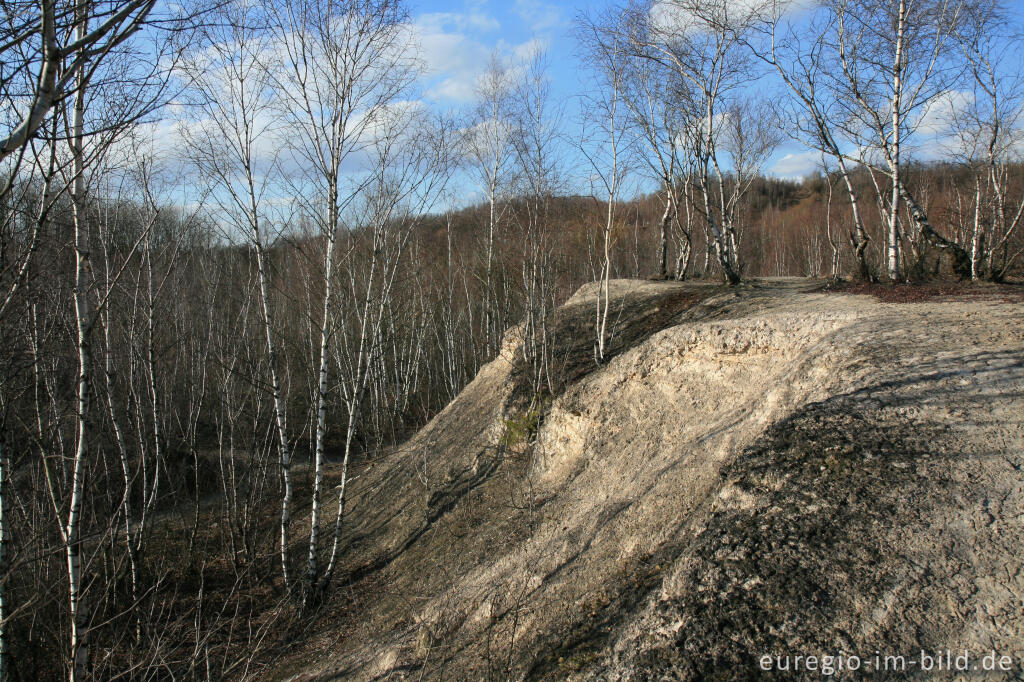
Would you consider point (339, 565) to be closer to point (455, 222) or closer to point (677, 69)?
point (677, 69)

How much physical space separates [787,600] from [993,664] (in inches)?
40.8

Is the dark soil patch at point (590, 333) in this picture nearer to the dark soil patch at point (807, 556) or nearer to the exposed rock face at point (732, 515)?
the exposed rock face at point (732, 515)

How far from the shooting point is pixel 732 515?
4.79 m

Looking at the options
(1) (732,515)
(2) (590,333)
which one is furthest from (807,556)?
(2) (590,333)

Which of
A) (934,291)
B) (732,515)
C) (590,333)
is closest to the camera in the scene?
(732,515)

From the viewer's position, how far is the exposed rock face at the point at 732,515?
12.1ft

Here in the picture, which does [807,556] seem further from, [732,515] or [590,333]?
[590,333]

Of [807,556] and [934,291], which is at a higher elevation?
[934,291]

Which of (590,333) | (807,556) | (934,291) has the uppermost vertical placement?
(934,291)

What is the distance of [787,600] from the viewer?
12.6 ft

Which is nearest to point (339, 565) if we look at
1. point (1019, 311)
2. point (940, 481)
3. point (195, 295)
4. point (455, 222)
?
point (940, 481)

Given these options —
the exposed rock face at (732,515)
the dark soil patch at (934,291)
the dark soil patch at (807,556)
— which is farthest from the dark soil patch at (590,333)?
the dark soil patch at (807,556)

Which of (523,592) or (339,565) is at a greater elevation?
(523,592)

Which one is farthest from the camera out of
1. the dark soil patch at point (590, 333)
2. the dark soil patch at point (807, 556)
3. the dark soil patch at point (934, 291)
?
the dark soil patch at point (590, 333)
